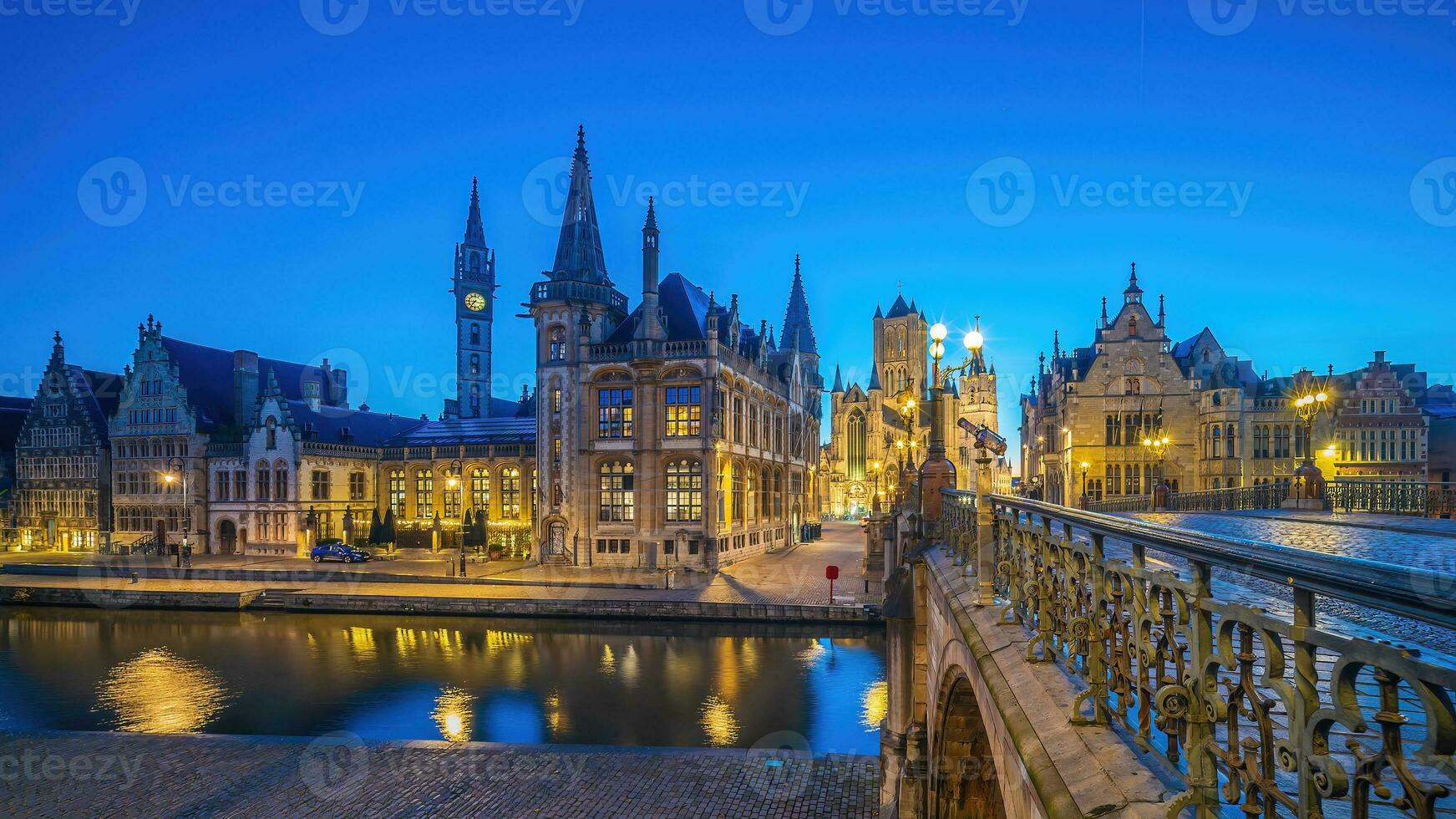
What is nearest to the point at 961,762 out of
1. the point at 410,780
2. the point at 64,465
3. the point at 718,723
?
the point at 718,723

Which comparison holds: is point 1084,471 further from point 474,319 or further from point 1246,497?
point 474,319

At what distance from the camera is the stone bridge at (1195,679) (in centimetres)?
180

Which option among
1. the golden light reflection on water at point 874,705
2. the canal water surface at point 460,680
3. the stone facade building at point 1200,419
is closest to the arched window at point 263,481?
the canal water surface at point 460,680

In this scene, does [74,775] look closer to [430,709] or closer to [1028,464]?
[430,709]

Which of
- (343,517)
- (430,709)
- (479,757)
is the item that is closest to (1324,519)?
(479,757)

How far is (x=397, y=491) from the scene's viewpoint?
53.3 metres

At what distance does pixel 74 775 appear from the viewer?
1614 cm

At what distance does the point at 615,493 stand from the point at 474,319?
44.2m

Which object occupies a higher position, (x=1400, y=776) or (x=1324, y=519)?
(x=1400, y=776)

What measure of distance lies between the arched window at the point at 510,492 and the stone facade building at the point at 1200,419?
3542cm

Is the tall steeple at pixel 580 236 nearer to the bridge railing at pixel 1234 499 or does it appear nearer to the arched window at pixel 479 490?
the arched window at pixel 479 490

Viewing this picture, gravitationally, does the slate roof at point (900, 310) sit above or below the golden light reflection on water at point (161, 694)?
above

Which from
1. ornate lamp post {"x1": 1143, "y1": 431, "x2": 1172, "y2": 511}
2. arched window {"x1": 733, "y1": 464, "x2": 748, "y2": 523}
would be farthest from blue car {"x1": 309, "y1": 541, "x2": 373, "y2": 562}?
ornate lamp post {"x1": 1143, "y1": 431, "x2": 1172, "y2": 511}

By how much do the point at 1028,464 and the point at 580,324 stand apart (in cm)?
6015
